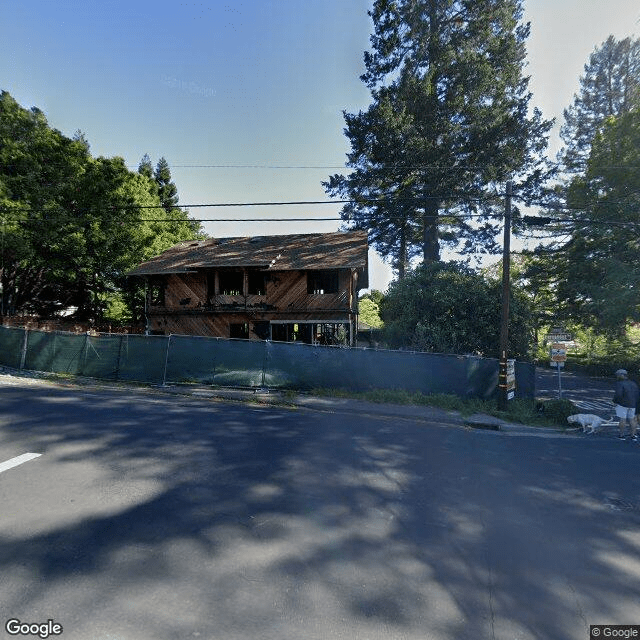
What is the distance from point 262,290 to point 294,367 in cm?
1152

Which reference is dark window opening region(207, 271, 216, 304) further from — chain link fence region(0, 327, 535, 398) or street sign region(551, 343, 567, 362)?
street sign region(551, 343, 567, 362)

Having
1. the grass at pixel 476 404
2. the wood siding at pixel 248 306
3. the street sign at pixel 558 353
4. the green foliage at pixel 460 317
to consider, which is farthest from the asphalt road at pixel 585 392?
the wood siding at pixel 248 306

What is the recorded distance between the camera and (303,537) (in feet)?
13.9

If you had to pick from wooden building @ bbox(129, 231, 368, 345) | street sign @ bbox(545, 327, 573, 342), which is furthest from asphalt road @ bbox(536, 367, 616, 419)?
wooden building @ bbox(129, 231, 368, 345)

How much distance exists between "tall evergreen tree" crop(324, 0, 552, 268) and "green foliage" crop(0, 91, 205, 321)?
44.2ft

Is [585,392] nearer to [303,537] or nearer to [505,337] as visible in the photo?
[505,337]

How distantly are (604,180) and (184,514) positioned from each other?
26.5 metres

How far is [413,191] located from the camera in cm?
2472

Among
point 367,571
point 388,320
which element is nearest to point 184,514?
point 367,571

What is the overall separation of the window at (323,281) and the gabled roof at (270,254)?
35.4 inches

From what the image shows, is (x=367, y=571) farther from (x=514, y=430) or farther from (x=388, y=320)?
(x=388, y=320)

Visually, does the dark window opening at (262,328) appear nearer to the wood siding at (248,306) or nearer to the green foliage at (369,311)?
the wood siding at (248,306)

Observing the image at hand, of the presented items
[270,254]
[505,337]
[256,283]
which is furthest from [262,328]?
[505,337]

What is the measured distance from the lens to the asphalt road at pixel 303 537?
307 cm
